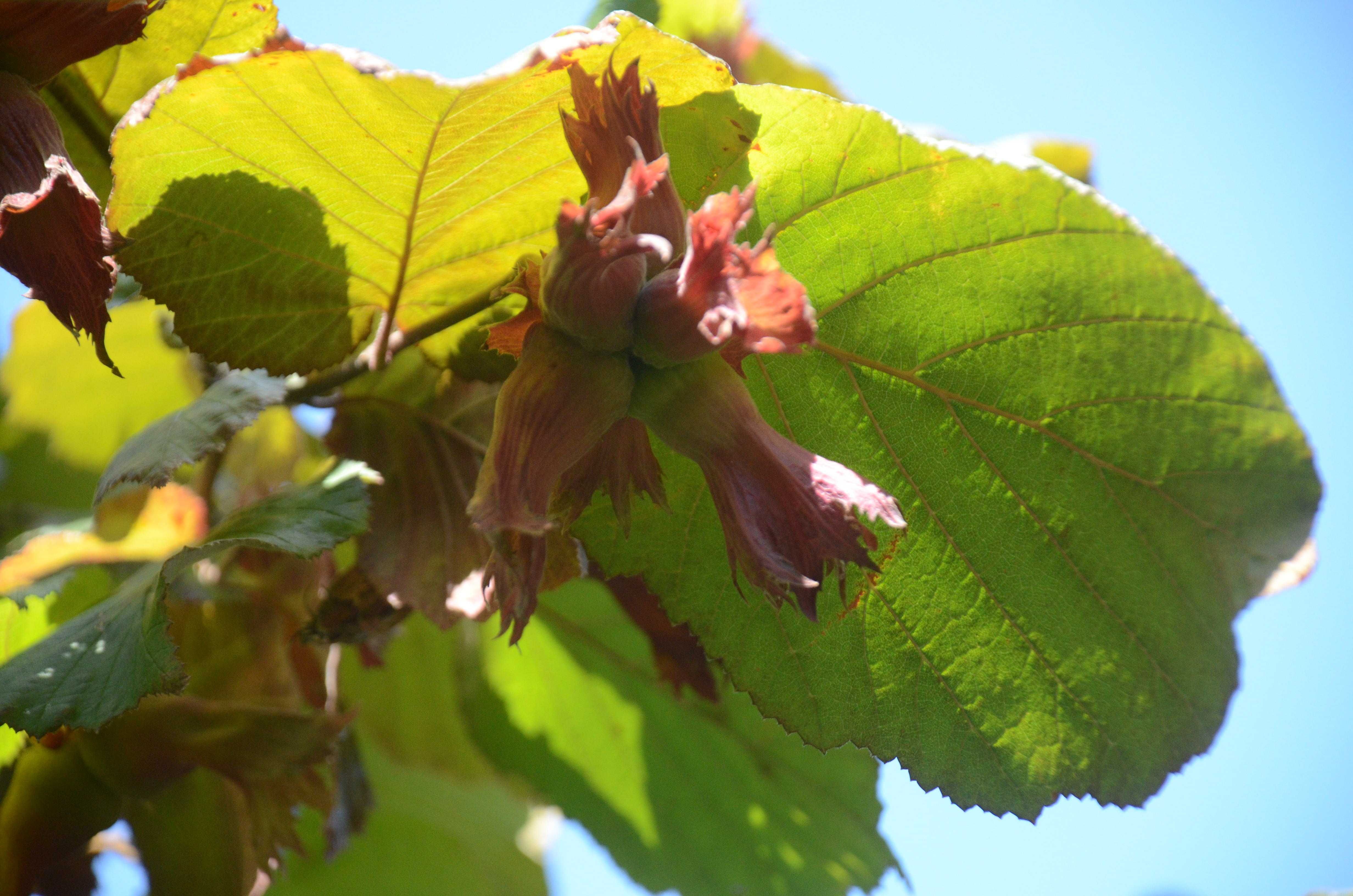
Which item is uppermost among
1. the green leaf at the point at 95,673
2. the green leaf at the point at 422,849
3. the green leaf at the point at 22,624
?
the green leaf at the point at 95,673

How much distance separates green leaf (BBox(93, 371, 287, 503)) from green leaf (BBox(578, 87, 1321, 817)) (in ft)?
1.09

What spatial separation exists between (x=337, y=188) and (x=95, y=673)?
0.41m

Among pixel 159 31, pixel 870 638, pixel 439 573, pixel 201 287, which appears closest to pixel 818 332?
pixel 870 638

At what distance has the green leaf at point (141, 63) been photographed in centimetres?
88

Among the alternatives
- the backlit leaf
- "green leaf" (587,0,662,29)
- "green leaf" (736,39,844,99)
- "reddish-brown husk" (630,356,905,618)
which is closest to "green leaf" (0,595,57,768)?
the backlit leaf

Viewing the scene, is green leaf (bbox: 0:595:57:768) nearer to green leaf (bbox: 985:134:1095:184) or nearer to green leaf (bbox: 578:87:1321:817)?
green leaf (bbox: 578:87:1321:817)

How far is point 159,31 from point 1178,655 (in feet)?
3.42

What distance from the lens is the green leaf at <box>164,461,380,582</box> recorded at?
0.75 metres

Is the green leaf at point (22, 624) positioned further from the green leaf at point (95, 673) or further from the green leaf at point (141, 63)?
the green leaf at point (141, 63)

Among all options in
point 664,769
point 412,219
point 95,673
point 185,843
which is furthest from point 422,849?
point 412,219

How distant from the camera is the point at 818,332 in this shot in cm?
80

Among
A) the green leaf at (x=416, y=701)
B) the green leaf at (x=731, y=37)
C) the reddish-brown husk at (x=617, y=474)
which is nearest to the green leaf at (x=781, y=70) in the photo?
the green leaf at (x=731, y=37)

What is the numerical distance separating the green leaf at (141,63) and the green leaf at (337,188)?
6.8 inches

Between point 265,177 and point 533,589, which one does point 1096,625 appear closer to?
point 533,589
